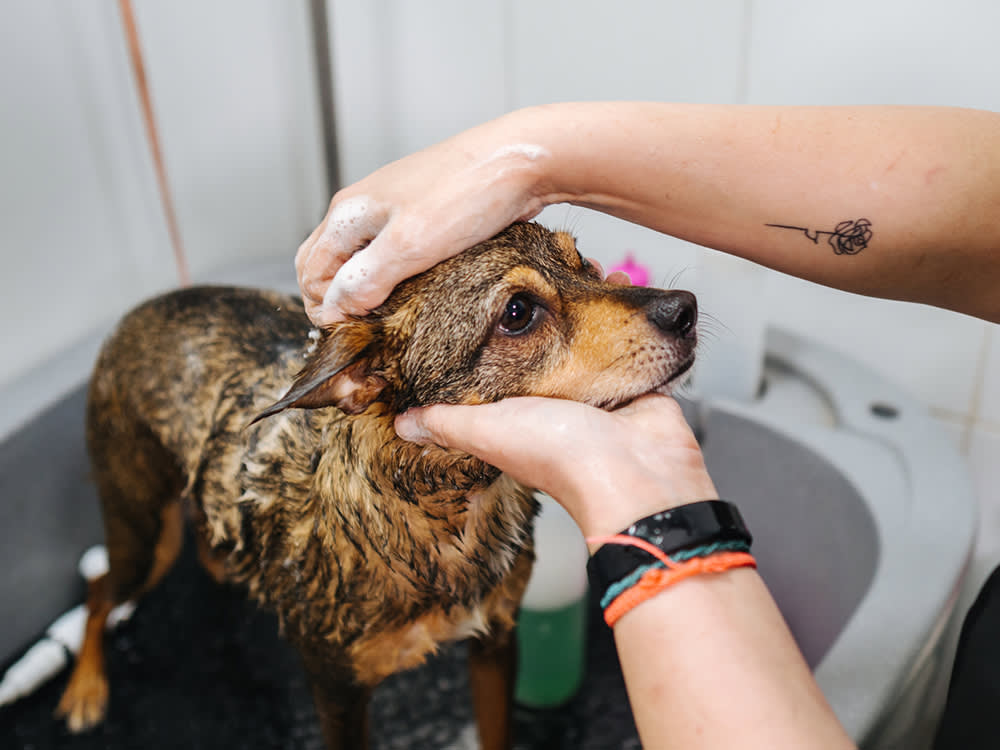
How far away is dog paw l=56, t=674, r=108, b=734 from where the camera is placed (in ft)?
6.75

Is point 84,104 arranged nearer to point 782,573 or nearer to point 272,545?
point 272,545

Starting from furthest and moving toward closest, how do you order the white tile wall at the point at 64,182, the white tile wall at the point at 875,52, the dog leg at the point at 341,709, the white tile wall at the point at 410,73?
the white tile wall at the point at 410,73, the white tile wall at the point at 64,182, the white tile wall at the point at 875,52, the dog leg at the point at 341,709

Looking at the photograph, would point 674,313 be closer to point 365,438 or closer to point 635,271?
point 365,438

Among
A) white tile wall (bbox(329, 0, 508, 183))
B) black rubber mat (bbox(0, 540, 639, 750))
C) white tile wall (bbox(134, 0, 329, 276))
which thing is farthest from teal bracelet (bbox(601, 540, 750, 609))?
white tile wall (bbox(134, 0, 329, 276))

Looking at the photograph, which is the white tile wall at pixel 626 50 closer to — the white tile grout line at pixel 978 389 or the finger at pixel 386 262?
the white tile grout line at pixel 978 389

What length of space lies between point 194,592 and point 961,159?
2.31 metres

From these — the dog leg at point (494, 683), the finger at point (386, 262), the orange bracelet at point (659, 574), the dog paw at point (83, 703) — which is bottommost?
the dog paw at point (83, 703)

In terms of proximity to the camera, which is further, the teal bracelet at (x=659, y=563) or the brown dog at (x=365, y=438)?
the brown dog at (x=365, y=438)

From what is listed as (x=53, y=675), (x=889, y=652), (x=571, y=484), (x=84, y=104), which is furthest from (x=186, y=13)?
(x=889, y=652)

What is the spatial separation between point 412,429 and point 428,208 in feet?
1.02

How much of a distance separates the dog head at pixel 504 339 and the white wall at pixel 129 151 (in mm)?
1630

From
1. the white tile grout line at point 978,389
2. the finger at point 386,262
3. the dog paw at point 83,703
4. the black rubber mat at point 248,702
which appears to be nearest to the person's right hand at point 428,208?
the finger at point 386,262

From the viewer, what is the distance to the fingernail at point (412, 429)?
1117 millimetres

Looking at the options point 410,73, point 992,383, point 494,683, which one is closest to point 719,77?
point 410,73
